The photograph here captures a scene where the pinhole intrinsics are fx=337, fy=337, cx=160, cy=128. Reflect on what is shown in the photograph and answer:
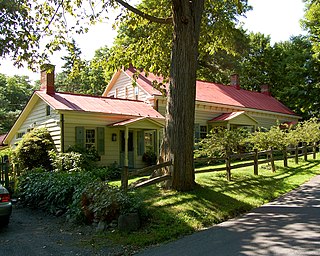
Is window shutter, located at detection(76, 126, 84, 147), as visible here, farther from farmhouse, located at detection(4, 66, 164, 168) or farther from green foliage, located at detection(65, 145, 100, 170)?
green foliage, located at detection(65, 145, 100, 170)

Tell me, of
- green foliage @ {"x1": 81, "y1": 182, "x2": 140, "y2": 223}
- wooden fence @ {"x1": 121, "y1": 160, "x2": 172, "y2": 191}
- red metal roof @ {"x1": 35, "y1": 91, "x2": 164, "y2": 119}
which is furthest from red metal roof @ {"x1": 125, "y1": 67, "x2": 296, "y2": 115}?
green foliage @ {"x1": 81, "y1": 182, "x2": 140, "y2": 223}

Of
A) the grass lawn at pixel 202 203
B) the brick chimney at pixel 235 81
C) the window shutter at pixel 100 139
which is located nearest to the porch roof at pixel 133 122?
the window shutter at pixel 100 139

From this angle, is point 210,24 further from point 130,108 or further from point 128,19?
point 130,108

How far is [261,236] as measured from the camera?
611cm

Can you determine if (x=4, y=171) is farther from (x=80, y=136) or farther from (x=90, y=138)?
(x=90, y=138)

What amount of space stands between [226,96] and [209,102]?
435 cm

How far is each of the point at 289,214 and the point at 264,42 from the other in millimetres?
36607

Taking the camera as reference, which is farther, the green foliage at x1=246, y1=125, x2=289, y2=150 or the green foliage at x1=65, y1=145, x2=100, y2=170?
the green foliage at x1=65, y1=145, x2=100, y2=170

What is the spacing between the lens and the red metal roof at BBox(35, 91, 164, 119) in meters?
17.7

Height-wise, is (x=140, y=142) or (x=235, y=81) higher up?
(x=235, y=81)

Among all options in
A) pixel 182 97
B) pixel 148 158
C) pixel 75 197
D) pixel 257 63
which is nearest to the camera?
pixel 75 197

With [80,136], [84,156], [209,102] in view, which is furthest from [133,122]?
[209,102]

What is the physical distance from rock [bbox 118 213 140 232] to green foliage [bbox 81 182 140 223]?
0.21 m

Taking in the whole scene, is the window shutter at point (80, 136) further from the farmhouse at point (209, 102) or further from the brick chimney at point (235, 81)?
the brick chimney at point (235, 81)
